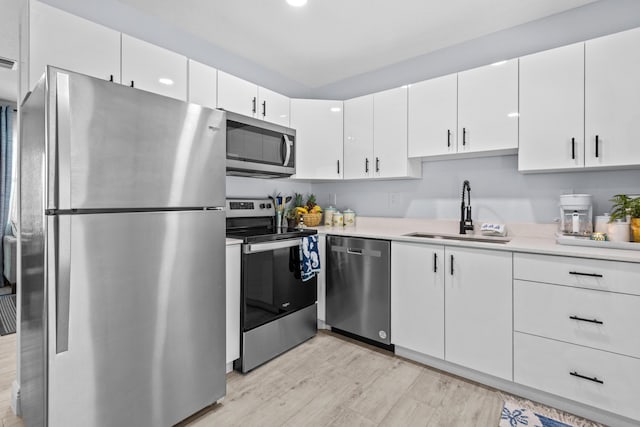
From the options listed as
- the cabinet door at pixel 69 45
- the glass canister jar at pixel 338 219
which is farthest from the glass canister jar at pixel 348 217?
the cabinet door at pixel 69 45

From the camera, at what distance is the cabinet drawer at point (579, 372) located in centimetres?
157

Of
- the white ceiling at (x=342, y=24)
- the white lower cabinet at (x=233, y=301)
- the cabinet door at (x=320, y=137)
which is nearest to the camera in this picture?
the white lower cabinet at (x=233, y=301)

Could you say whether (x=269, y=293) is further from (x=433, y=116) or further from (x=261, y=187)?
(x=433, y=116)

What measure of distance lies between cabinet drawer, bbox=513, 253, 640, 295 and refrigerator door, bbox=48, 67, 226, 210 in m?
1.78

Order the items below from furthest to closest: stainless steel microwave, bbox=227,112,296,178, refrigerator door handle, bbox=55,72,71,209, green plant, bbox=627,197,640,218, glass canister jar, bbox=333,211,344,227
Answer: glass canister jar, bbox=333,211,344,227 < stainless steel microwave, bbox=227,112,296,178 < green plant, bbox=627,197,640,218 < refrigerator door handle, bbox=55,72,71,209

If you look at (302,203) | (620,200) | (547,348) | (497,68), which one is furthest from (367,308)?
(497,68)

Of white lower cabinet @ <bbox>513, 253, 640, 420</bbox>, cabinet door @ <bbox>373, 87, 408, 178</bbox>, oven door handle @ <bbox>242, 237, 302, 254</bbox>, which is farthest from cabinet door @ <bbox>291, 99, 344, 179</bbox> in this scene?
white lower cabinet @ <bbox>513, 253, 640, 420</bbox>

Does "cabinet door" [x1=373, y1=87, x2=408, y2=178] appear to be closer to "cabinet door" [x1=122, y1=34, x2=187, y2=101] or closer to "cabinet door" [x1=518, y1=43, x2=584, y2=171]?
"cabinet door" [x1=518, y1=43, x2=584, y2=171]

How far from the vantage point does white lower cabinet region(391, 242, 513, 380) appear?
1942 mm

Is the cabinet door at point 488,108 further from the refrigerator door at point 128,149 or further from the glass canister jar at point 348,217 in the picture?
the refrigerator door at point 128,149

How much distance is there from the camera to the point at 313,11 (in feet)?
7.34

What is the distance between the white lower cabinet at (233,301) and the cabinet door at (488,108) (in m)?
1.81

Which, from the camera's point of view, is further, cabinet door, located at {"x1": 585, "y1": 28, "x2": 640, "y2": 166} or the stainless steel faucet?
the stainless steel faucet

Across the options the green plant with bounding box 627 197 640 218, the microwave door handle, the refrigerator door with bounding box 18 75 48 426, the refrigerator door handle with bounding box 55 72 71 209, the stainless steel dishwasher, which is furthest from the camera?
the microwave door handle
